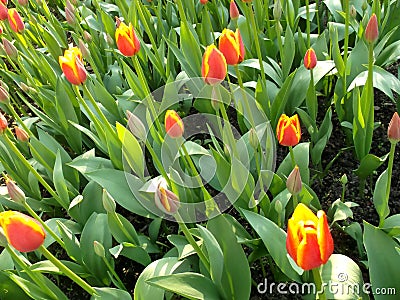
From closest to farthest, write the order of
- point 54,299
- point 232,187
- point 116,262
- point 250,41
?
point 54,299 → point 232,187 → point 116,262 → point 250,41

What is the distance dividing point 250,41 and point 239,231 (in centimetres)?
104

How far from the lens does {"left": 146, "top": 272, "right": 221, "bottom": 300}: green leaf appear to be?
128 centimetres

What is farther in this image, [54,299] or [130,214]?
[130,214]

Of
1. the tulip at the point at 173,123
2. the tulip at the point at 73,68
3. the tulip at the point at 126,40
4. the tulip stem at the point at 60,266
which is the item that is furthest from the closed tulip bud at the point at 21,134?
the tulip at the point at 173,123

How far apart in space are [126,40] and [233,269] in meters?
0.73

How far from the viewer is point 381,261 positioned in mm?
1273

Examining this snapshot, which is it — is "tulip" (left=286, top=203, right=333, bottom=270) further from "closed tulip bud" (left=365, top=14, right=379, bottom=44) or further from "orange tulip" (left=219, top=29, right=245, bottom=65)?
"closed tulip bud" (left=365, top=14, right=379, bottom=44)

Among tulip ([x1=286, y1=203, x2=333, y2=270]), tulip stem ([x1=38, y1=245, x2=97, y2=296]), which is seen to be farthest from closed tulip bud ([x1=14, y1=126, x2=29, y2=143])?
tulip ([x1=286, y1=203, x2=333, y2=270])

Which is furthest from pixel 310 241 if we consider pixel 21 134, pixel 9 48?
pixel 9 48

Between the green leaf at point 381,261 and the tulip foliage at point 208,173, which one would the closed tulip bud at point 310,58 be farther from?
the green leaf at point 381,261

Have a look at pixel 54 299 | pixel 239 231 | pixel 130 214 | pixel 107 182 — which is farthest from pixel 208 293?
pixel 130 214

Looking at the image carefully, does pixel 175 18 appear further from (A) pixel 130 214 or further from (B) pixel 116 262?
(B) pixel 116 262

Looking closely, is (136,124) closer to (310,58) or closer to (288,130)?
(288,130)

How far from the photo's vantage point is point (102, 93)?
7.16 feet
